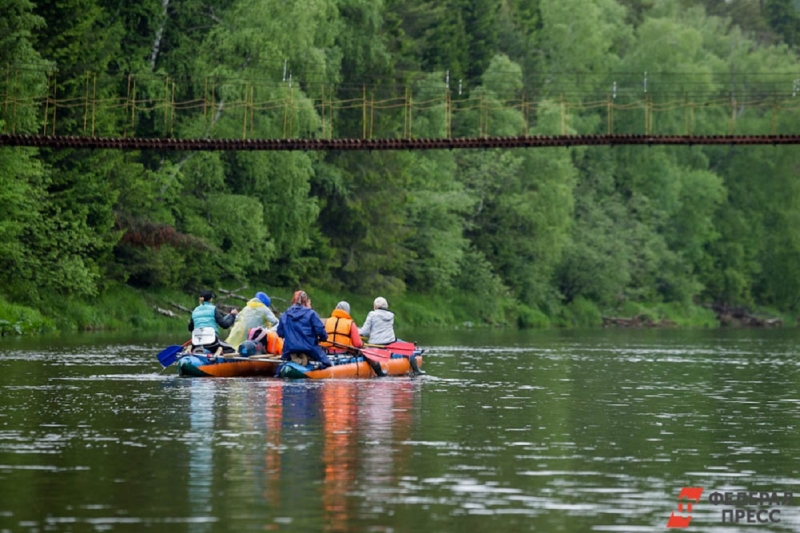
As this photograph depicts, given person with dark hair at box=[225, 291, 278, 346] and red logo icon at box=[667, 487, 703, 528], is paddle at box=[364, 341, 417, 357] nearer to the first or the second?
person with dark hair at box=[225, 291, 278, 346]

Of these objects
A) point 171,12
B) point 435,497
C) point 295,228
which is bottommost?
point 435,497

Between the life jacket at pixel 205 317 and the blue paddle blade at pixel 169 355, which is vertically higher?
the life jacket at pixel 205 317

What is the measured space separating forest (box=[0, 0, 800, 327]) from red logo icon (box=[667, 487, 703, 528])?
1474 inches

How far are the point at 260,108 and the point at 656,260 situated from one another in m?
41.4

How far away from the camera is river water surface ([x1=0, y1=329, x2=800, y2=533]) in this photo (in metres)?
13.7

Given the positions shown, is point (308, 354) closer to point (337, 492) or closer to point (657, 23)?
point (337, 492)

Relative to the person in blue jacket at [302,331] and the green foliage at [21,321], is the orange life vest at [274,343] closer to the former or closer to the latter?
the person in blue jacket at [302,331]

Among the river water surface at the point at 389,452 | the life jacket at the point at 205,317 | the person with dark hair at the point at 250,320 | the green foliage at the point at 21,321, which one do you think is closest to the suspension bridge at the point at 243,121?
the green foliage at the point at 21,321

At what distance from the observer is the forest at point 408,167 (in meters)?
57.3

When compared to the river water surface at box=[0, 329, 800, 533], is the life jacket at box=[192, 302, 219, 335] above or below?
above

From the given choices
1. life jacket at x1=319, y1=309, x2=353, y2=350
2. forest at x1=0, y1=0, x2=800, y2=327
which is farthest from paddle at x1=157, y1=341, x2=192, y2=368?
forest at x1=0, y1=0, x2=800, y2=327

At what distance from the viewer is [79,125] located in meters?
57.6

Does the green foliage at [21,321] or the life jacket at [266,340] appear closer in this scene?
the life jacket at [266,340]

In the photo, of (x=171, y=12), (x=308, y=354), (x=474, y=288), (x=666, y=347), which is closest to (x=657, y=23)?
(x=474, y=288)
